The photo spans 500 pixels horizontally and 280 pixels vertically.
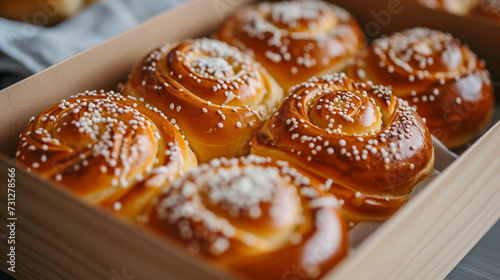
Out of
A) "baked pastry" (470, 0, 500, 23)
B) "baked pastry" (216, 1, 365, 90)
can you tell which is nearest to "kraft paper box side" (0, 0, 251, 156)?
"baked pastry" (216, 1, 365, 90)

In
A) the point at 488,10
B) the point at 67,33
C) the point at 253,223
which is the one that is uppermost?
the point at 253,223

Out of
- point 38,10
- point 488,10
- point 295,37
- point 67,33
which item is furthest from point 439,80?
point 38,10

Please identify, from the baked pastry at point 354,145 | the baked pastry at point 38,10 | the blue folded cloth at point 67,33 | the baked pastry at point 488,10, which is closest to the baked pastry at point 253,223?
the baked pastry at point 354,145

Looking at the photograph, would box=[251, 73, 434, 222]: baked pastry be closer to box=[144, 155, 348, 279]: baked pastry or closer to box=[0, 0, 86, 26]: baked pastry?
box=[144, 155, 348, 279]: baked pastry

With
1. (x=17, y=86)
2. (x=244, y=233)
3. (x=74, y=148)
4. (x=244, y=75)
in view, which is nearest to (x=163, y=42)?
(x=244, y=75)

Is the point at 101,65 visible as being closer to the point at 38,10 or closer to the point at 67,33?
the point at 67,33

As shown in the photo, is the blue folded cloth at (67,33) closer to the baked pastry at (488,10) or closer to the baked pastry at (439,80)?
the baked pastry at (439,80)
